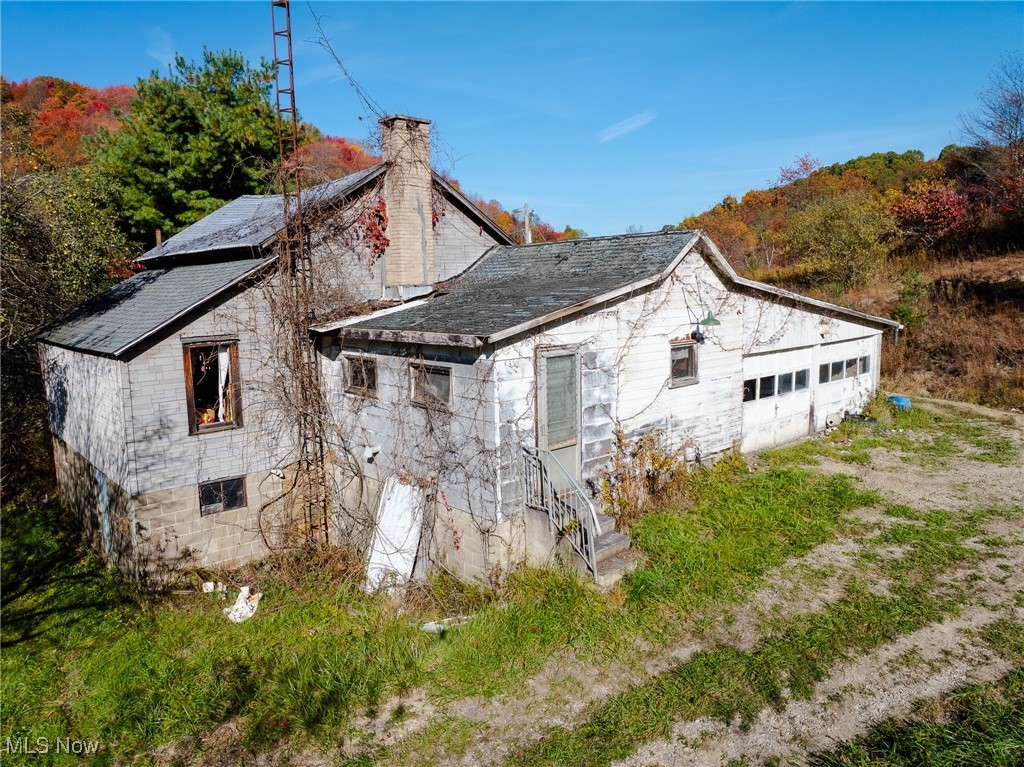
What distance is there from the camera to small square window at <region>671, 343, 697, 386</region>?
1193 centimetres

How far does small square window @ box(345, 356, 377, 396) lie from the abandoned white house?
0.05m

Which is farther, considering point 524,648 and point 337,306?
point 337,306

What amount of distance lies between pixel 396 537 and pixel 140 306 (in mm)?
7158

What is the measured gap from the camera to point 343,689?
23.9 feet

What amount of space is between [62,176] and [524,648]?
1794 cm

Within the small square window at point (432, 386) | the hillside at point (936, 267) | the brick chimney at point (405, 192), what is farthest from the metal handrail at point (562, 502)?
the hillside at point (936, 267)

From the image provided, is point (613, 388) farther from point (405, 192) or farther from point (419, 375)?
point (405, 192)

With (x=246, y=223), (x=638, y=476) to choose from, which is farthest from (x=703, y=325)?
(x=246, y=223)

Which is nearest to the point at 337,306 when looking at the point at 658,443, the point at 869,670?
the point at 658,443

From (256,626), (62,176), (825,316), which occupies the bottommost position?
(256,626)

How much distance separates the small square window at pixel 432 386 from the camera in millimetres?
9672

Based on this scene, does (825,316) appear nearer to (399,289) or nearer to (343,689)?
(399,289)

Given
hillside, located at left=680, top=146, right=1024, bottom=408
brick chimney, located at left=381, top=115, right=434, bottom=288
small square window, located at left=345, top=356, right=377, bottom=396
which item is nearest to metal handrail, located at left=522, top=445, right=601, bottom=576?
small square window, located at left=345, top=356, right=377, bottom=396
